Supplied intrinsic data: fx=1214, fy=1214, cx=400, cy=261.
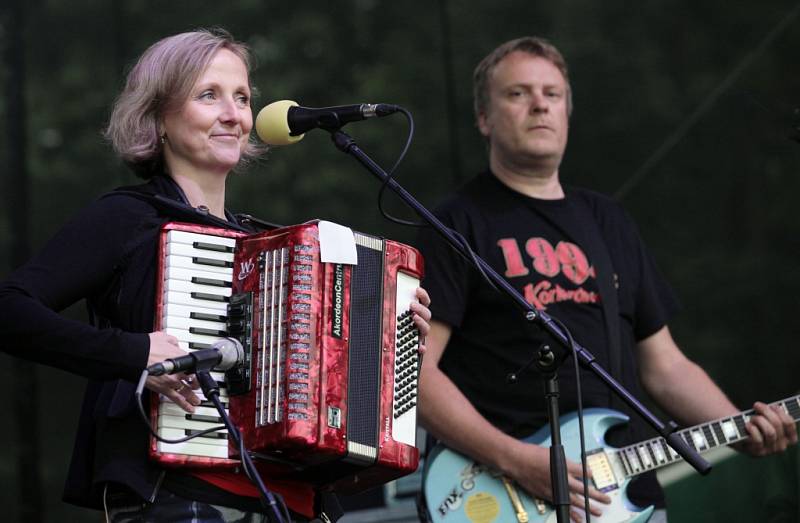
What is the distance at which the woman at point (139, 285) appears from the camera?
2801mm

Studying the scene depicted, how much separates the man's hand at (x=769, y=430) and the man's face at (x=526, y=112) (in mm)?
1151

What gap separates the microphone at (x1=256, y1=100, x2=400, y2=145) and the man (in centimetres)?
109

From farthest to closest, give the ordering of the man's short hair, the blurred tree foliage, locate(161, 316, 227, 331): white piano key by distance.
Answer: the blurred tree foliage
the man's short hair
locate(161, 316, 227, 331): white piano key

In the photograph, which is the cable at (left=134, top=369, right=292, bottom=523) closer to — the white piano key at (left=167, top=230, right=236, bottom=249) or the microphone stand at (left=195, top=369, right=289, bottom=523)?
the microphone stand at (left=195, top=369, right=289, bottom=523)

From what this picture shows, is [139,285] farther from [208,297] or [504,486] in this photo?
[504,486]

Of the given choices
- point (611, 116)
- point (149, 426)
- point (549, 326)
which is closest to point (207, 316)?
point (149, 426)

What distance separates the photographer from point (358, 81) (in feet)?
18.6

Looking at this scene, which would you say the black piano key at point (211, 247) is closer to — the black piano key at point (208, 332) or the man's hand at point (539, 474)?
the black piano key at point (208, 332)

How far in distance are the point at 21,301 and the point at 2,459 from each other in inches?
87.9

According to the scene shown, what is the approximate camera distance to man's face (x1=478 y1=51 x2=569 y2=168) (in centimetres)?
442

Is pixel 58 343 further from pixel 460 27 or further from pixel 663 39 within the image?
pixel 663 39

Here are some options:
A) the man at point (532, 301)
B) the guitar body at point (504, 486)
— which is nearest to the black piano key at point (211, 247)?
the man at point (532, 301)

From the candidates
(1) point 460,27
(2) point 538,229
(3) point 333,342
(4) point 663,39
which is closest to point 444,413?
(2) point 538,229

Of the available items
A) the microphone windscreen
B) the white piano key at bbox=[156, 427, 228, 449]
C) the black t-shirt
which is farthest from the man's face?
the white piano key at bbox=[156, 427, 228, 449]
